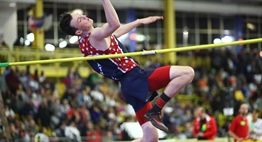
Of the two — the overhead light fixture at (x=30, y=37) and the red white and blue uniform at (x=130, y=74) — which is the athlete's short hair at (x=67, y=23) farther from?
the overhead light fixture at (x=30, y=37)

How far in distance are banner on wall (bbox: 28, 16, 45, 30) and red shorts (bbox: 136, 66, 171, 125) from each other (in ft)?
47.9

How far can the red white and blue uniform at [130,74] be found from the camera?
6.68 metres

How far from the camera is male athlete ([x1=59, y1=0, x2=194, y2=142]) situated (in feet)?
21.4

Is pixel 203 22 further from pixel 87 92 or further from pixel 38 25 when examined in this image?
pixel 87 92

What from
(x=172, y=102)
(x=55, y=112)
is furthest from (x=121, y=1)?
(x=55, y=112)

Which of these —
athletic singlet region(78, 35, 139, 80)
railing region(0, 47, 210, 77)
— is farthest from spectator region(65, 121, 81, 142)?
athletic singlet region(78, 35, 139, 80)

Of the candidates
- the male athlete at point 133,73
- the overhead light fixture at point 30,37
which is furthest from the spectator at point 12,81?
the overhead light fixture at point 30,37

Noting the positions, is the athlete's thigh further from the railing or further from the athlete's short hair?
the railing

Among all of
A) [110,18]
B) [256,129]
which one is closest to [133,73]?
[110,18]

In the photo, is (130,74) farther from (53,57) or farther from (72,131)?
(53,57)

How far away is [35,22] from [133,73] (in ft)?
48.0

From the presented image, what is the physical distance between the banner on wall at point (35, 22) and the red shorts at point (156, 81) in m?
14.6

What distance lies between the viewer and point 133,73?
6.82 m

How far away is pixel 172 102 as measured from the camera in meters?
20.0
